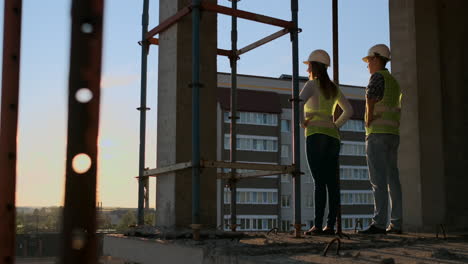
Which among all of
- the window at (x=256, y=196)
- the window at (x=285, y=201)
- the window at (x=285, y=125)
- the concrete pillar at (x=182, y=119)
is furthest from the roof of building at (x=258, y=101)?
the concrete pillar at (x=182, y=119)

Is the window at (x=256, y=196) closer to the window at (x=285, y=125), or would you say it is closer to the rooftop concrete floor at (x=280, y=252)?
the window at (x=285, y=125)

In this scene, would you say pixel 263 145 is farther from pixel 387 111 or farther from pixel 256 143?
pixel 387 111

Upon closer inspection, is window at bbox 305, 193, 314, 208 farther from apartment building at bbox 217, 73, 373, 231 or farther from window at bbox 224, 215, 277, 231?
window at bbox 224, 215, 277, 231

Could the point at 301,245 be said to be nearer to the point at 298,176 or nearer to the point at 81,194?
the point at 298,176

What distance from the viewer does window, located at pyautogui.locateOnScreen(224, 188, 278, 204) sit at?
58.7 metres

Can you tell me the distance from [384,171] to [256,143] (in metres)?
54.2

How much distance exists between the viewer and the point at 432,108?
7.86 metres

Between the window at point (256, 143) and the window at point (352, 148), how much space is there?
Answer: 10451 mm

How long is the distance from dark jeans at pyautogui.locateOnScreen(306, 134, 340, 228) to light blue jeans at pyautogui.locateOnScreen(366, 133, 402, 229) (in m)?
0.44

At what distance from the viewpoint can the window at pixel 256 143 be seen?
196ft

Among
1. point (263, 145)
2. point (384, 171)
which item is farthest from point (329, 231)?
point (263, 145)

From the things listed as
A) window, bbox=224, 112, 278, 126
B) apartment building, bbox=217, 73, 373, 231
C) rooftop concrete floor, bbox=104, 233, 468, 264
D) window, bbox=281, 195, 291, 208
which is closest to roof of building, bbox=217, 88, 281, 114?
apartment building, bbox=217, 73, 373, 231

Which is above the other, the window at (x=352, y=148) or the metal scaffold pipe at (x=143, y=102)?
the window at (x=352, y=148)

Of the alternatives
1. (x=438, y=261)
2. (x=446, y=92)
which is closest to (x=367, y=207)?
(x=446, y=92)
